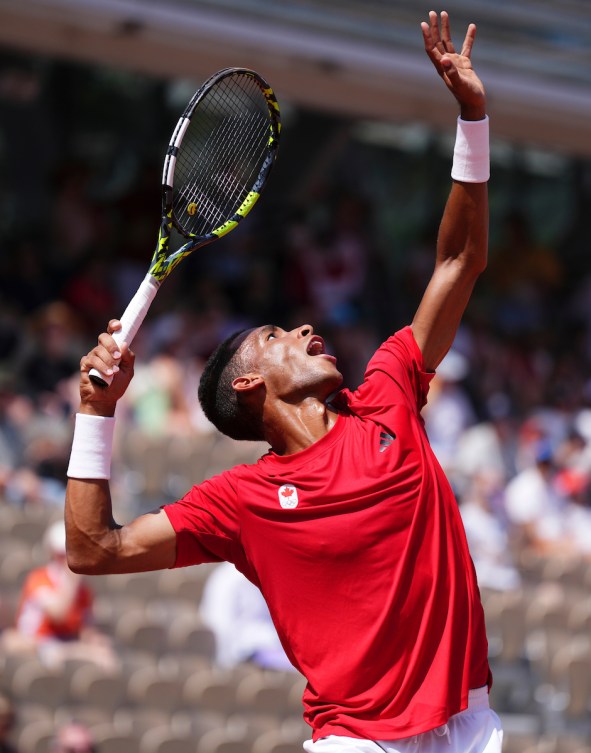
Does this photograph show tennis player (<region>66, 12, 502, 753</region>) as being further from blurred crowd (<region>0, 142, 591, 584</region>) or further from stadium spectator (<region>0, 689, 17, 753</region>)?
blurred crowd (<region>0, 142, 591, 584</region>)

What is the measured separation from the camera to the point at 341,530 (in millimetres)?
3494

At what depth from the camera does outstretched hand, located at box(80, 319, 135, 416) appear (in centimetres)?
350

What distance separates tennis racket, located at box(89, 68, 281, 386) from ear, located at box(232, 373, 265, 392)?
0.30 meters

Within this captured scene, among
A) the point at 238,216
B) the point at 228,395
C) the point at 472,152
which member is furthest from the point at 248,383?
the point at 472,152

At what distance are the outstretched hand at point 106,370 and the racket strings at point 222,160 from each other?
631mm

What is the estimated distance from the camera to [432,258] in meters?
13.8

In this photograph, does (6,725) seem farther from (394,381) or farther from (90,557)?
(394,381)

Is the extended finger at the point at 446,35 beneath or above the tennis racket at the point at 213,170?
above

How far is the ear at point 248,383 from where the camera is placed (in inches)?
146

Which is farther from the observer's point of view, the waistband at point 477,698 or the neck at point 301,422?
the neck at point 301,422

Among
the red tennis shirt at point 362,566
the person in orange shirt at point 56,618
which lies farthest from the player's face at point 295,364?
the person in orange shirt at point 56,618

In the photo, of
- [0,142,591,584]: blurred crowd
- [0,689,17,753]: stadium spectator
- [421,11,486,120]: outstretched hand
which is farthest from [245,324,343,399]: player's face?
[0,142,591,584]: blurred crowd

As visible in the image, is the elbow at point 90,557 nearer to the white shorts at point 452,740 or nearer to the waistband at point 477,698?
the white shorts at point 452,740

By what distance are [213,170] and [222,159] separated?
0.26 feet
